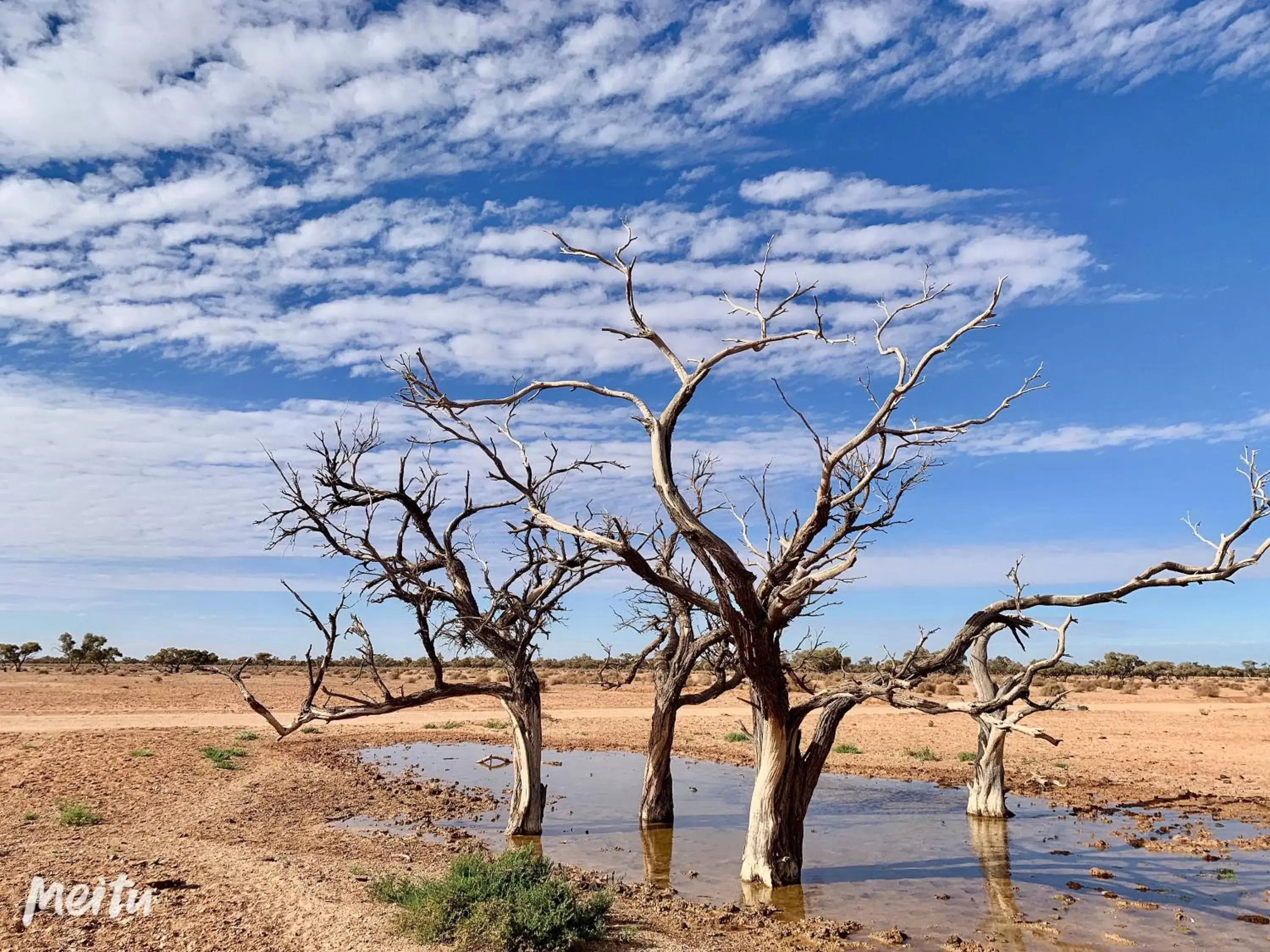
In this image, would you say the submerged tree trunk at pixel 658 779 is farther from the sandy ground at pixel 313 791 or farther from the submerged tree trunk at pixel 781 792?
the submerged tree trunk at pixel 781 792

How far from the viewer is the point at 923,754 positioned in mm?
23953

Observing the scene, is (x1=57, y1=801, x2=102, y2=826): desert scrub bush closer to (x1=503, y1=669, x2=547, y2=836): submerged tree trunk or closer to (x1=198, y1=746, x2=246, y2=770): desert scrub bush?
(x1=503, y1=669, x2=547, y2=836): submerged tree trunk

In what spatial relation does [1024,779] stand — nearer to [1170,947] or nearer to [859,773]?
[859,773]

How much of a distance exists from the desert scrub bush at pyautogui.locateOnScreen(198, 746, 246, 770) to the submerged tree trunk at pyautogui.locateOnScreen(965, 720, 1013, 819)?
15.0m

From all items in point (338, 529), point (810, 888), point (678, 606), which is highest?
point (338, 529)

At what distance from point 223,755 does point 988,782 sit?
16.3m

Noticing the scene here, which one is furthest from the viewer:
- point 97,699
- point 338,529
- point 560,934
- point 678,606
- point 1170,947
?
point 97,699

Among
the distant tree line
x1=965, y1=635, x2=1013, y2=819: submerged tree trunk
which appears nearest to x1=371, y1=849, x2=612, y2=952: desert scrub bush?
x1=965, y1=635, x2=1013, y2=819: submerged tree trunk

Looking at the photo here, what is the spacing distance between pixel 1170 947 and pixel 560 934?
6.00 m

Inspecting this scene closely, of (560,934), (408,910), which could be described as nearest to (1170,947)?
(560,934)

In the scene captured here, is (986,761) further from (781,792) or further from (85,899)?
(85,899)

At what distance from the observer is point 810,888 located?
1079 cm

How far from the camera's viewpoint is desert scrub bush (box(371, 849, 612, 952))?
297 inches

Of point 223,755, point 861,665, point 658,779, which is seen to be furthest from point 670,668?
point 861,665
